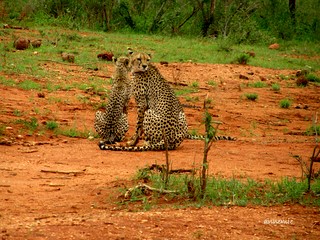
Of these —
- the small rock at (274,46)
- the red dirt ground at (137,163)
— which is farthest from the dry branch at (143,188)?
the small rock at (274,46)

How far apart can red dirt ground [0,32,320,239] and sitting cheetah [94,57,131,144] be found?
0.27 m

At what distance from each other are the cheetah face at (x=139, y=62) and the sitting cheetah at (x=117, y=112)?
0.36ft

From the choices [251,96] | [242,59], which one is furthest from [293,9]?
[251,96]

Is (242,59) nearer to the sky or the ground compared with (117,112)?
nearer to the sky

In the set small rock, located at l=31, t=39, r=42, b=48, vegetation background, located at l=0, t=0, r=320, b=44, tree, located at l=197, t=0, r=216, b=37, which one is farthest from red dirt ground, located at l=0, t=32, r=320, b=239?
tree, located at l=197, t=0, r=216, b=37

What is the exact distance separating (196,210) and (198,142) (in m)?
4.58

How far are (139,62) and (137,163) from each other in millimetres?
2245

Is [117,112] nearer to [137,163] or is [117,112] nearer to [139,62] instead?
[139,62]

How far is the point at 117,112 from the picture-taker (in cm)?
1035

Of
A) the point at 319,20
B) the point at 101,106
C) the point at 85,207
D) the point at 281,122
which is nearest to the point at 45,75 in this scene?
the point at 101,106

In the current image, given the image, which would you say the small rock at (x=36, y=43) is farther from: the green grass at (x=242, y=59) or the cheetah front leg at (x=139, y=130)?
the cheetah front leg at (x=139, y=130)

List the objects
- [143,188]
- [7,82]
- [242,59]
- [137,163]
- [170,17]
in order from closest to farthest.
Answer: [143,188] < [137,163] < [7,82] < [242,59] < [170,17]

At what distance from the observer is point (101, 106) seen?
12.2 metres

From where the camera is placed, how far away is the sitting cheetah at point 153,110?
9.98 metres
